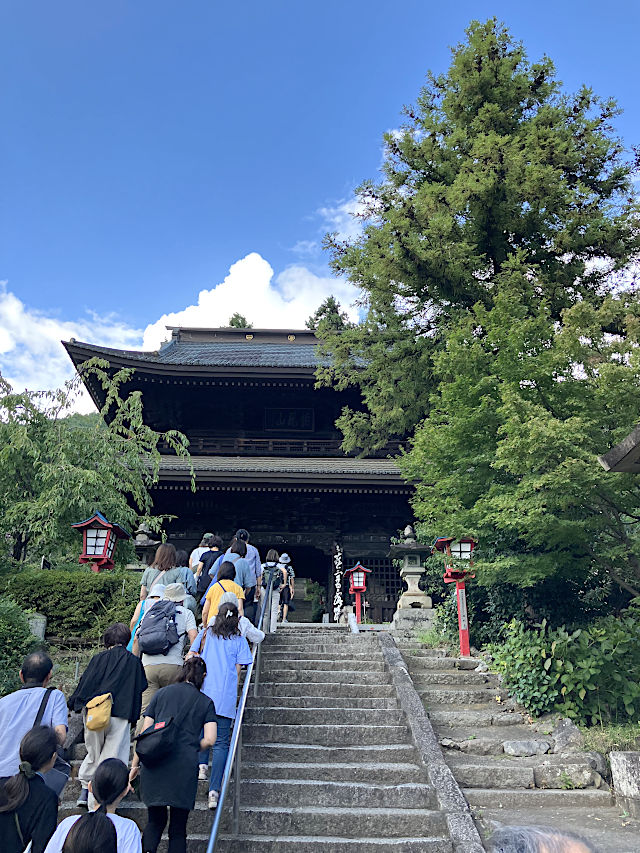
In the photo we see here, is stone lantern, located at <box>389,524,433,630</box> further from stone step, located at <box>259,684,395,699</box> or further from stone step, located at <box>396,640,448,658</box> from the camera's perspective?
stone step, located at <box>259,684,395,699</box>

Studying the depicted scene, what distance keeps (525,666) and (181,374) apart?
11205mm

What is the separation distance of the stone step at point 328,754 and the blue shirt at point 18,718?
2781mm

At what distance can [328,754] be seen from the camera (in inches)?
240

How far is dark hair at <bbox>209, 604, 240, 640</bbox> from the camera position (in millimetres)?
5051

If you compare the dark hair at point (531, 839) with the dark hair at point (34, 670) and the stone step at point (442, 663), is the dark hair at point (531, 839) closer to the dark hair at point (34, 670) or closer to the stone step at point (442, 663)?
the dark hair at point (34, 670)

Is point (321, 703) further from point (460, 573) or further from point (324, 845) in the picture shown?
point (460, 573)

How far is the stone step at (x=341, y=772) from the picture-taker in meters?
5.68

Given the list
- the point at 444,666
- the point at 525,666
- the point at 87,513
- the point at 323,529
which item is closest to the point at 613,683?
the point at 525,666

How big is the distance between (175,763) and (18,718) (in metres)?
1.02

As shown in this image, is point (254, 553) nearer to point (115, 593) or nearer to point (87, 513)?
point (115, 593)

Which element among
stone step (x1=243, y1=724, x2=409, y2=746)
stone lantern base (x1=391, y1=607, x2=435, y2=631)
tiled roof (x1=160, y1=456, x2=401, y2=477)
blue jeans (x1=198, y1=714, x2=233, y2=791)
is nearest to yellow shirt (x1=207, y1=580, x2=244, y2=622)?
blue jeans (x1=198, y1=714, x2=233, y2=791)

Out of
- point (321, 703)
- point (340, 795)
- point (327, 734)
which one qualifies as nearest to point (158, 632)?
point (340, 795)

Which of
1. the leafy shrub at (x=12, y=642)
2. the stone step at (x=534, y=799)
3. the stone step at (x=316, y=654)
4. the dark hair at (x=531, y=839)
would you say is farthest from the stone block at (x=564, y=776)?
the leafy shrub at (x=12, y=642)

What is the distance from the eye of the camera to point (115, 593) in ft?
29.8
